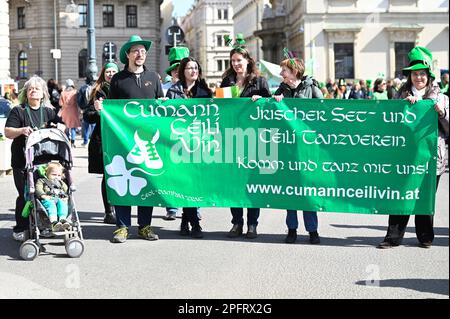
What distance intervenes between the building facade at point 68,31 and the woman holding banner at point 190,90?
64505 millimetres

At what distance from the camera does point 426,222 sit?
861cm

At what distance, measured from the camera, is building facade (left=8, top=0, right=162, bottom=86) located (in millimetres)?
73562

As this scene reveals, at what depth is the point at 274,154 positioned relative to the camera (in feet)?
29.0

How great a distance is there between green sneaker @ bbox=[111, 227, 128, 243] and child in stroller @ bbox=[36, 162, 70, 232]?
780mm

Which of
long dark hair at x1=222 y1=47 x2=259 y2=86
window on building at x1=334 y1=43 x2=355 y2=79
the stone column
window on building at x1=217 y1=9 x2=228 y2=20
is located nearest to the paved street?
long dark hair at x1=222 y1=47 x2=259 y2=86

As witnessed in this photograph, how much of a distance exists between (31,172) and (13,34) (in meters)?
71.3

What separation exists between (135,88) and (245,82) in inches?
47.8

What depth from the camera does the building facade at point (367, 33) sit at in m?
59.8

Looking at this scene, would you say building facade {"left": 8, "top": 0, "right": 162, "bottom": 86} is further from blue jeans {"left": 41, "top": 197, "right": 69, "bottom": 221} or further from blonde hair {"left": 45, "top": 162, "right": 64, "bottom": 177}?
blue jeans {"left": 41, "top": 197, "right": 69, "bottom": 221}

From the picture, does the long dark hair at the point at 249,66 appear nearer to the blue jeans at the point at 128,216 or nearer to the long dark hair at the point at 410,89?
the long dark hair at the point at 410,89

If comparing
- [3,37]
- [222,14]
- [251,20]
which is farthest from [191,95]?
[222,14]

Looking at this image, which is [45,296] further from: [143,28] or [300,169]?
[143,28]

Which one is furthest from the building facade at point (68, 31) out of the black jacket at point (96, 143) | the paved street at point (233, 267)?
the paved street at point (233, 267)
